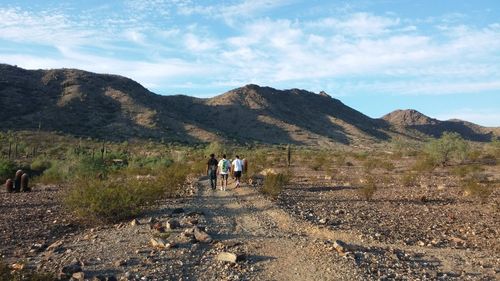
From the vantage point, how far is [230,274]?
9.00 m

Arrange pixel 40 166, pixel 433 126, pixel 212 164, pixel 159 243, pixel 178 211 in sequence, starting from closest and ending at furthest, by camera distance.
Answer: pixel 159 243 < pixel 178 211 < pixel 212 164 < pixel 40 166 < pixel 433 126

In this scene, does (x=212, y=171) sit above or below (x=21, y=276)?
above

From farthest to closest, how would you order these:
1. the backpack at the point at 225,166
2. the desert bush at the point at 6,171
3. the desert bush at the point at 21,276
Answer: the desert bush at the point at 6,171, the backpack at the point at 225,166, the desert bush at the point at 21,276

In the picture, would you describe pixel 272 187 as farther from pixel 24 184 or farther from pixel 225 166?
pixel 24 184

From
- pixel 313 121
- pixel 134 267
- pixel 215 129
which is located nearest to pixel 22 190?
pixel 134 267

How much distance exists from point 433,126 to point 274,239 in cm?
15393

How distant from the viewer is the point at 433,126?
509 feet

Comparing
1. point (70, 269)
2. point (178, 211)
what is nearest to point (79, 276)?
point (70, 269)

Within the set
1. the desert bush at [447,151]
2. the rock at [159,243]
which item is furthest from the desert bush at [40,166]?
the desert bush at [447,151]

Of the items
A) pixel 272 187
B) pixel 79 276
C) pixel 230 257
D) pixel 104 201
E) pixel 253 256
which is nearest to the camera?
pixel 79 276

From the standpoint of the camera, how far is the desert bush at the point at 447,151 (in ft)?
148

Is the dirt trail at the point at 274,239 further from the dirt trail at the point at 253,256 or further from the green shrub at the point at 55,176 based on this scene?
the green shrub at the point at 55,176

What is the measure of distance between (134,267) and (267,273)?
2430 mm

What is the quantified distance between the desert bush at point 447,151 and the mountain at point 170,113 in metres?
44.7
